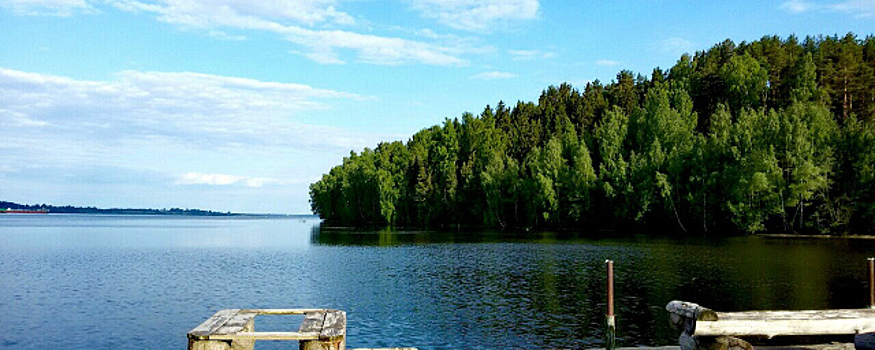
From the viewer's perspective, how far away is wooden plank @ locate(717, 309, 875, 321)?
12.2 metres

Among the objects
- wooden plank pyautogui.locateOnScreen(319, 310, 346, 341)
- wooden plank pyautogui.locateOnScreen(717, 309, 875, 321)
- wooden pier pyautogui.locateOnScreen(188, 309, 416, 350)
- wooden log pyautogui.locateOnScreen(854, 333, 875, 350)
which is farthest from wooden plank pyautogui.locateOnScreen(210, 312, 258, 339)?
wooden log pyautogui.locateOnScreen(854, 333, 875, 350)

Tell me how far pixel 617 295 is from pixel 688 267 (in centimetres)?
1517

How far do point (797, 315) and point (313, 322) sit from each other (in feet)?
29.5

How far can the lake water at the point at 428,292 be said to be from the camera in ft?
77.2

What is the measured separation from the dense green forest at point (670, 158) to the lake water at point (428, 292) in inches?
1113

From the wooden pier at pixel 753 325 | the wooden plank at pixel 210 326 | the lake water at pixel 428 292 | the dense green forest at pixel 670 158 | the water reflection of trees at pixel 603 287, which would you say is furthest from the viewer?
the dense green forest at pixel 670 158

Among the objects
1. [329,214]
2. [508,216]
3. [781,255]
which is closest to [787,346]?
[781,255]

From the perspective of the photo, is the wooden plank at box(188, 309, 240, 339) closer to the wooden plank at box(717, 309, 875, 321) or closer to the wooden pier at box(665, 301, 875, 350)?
the wooden pier at box(665, 301, 875, 350)

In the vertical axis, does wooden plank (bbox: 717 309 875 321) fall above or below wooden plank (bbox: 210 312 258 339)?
above

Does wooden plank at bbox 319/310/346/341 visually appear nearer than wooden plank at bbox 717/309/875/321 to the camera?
Yes

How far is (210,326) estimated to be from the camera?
12.4 metres

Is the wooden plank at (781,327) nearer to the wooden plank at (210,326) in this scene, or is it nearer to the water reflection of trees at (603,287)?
the water reflection of trees at (603,287)

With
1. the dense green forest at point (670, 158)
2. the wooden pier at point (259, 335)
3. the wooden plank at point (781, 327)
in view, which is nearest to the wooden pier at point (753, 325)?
the wooden plank at point (781, 327)

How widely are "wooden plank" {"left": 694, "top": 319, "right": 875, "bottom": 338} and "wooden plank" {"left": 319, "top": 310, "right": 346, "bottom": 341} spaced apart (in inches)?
249
